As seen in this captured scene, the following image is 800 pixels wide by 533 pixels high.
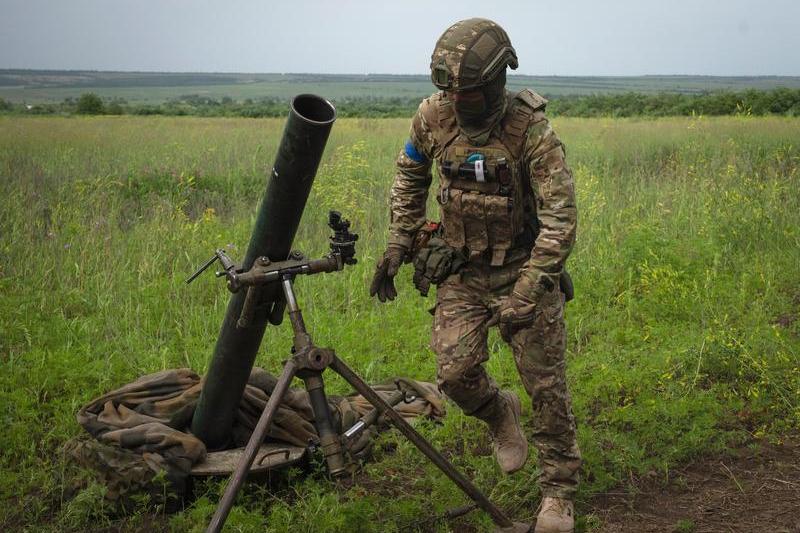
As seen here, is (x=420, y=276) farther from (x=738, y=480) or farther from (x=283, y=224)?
(x=738, y=480)

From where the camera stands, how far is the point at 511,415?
464cm

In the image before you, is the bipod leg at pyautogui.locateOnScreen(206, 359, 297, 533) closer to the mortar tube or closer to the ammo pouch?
the mortar tube

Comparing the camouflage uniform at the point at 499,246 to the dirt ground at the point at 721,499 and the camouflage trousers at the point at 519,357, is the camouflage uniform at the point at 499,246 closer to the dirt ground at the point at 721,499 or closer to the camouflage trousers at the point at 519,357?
the camouflage trousers at the point at 519,357

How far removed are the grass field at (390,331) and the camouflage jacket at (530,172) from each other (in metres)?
1.38

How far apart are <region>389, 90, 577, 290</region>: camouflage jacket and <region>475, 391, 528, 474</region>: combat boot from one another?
948 millimetres

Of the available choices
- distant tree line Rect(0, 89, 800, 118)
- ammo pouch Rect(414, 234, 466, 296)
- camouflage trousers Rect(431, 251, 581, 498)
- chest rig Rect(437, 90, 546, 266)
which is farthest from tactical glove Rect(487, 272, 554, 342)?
distant tree line Rect(0, 89, 800, 118)

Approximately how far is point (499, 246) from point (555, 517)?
1.32 metres

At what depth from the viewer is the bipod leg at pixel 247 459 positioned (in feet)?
10.8

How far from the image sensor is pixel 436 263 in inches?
170

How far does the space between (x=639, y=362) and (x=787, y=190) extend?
4813 millimetres

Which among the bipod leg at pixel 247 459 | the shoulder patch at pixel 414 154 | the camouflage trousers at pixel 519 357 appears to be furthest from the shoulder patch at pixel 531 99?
the bipod leg at pixel 247 459

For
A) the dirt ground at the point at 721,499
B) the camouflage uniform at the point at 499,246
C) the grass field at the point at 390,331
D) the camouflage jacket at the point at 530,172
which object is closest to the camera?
the camouflage jacket at the point at 530,172

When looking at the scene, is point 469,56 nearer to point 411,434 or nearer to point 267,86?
point 411,434

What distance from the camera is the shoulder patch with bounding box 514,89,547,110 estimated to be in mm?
4043
